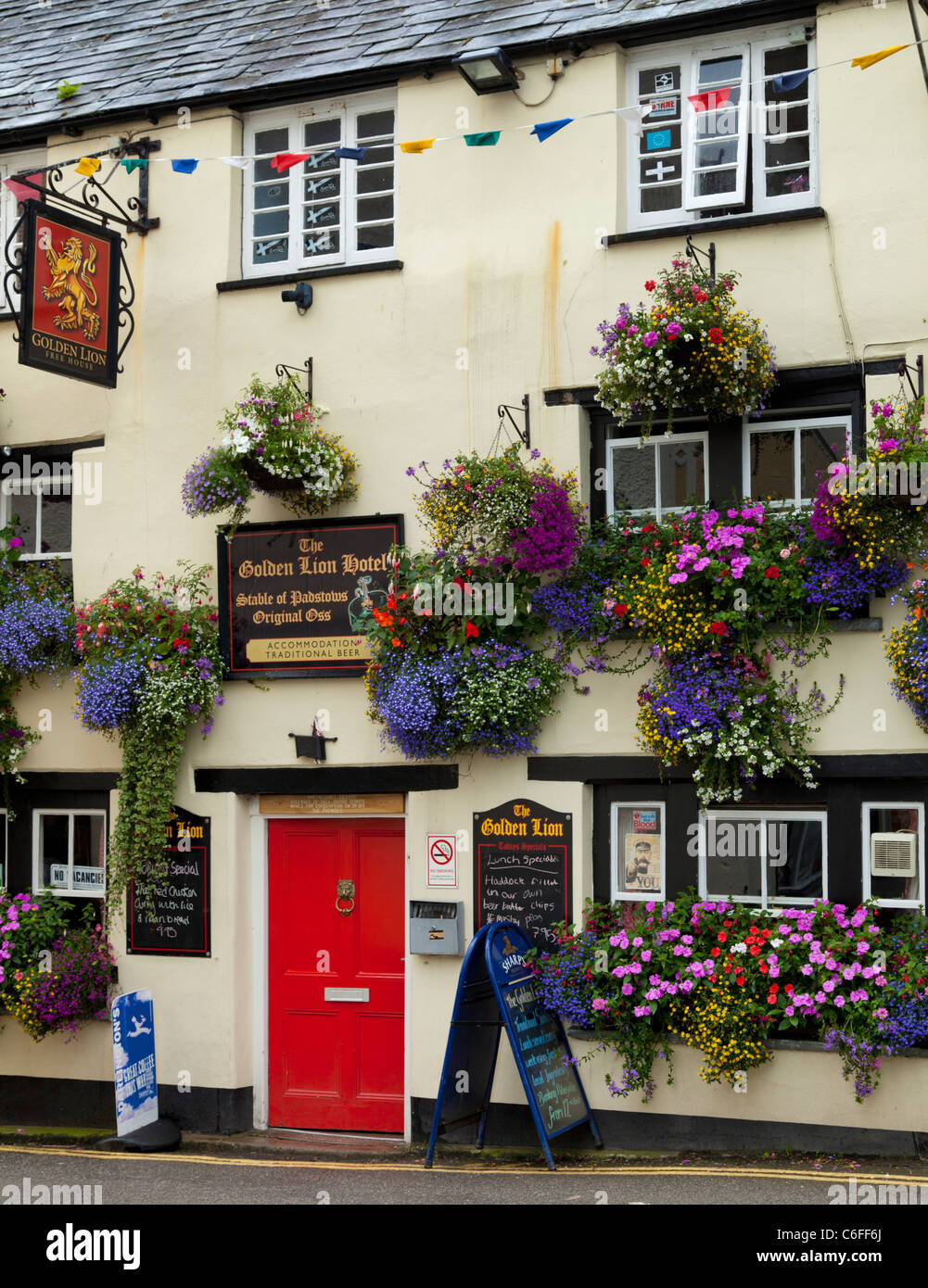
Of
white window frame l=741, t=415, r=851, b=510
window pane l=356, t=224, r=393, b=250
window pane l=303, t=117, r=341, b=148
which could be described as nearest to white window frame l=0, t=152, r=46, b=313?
window pane l=303, t=117, r=341, b=148

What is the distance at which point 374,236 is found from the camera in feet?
35.4

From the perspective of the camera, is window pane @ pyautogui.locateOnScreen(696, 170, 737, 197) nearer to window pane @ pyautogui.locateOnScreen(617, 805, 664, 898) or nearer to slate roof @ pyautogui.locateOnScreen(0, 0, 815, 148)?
slate roof @ pyautogui.locateOnScreen(0, 0, 815, 148)

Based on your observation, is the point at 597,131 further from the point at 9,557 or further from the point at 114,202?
the point at 9,557

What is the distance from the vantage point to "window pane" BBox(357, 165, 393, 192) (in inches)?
424

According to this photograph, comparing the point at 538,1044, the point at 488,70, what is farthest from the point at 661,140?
the point at 538,1044

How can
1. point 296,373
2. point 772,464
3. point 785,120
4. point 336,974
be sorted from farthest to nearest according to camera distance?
point 296,373 → point 336,974 → point 785,120 → point 772,464

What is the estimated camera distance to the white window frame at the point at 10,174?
1183 cm

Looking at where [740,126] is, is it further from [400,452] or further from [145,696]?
Answer: [145,696]

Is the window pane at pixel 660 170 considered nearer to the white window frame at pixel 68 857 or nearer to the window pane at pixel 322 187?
the window pane at pixel 322 187

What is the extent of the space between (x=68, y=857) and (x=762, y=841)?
5284mm

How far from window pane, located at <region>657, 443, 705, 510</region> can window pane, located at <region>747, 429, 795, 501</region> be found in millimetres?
338

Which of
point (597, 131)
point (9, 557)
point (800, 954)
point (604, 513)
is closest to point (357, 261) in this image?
point (597, 131)

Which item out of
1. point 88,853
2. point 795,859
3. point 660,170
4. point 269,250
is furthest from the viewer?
point 88,853

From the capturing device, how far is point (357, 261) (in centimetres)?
1078
